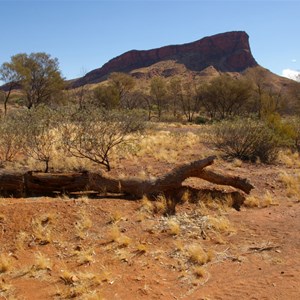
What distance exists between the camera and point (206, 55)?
103 m

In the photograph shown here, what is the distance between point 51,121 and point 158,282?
733 centimetres

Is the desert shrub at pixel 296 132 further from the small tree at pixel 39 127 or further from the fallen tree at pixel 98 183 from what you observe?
the small tree at pixel 39 127

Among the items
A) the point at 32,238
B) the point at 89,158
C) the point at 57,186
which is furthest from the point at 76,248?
the point at 89,158

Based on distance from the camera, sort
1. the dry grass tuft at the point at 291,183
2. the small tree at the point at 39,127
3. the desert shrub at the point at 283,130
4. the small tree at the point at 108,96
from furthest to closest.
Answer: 1. the small tree at the point at 108,96
2. the desert shrub at the point at 283,130
3. the small tree at the point at 39,127
4. the dry grass tuft at the point at 291,183

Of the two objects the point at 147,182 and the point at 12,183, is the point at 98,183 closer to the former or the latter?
the point at 147,182

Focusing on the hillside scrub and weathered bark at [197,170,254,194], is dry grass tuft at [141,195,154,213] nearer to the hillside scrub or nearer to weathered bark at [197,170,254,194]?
weathered bark at [197,170,254,194]

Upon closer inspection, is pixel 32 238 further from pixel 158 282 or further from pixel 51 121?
pixel 51 121

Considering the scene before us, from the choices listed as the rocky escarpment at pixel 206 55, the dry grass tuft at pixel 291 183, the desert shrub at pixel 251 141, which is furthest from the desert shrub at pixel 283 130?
Answer: the rocky escarpment at pixel 206 55

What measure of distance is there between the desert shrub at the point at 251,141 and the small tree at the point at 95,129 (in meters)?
5.01

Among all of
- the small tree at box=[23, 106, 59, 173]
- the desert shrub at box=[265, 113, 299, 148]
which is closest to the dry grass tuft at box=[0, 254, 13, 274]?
the small tree at box=[23, 106, 59, 173]

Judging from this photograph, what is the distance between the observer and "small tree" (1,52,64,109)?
32.8m

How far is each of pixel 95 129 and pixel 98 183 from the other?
144 inches

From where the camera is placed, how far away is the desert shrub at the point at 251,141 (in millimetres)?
13938

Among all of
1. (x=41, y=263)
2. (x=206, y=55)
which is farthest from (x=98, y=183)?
(x=206, y=55)
